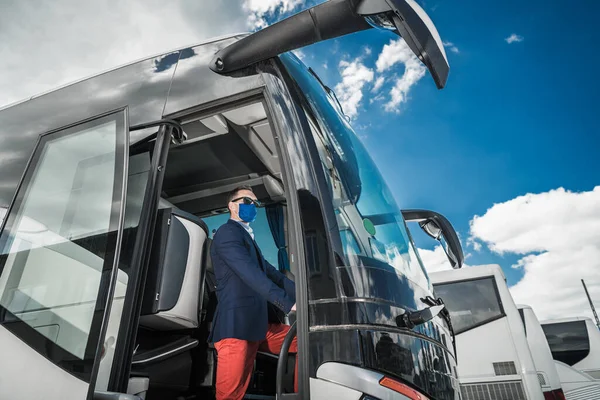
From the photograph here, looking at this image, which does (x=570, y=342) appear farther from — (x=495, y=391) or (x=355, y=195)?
(x=355, y=195)

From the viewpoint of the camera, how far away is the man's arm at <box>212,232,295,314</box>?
211 centimetres

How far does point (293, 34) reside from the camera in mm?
2023

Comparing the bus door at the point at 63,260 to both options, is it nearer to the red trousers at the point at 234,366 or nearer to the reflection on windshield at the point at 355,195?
the red trousers at the point at 234,366

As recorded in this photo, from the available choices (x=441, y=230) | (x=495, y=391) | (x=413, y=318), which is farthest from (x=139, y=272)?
(x=495, y=391)

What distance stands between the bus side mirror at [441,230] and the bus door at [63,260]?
267 centimetres

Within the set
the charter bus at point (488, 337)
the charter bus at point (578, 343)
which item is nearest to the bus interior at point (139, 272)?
the charter bus at point (488, 337)

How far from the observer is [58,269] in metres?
1.88

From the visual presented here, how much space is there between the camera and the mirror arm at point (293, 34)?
1.84 m

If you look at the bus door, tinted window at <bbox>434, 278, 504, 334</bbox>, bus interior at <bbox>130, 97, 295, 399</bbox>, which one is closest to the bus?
tinted window at <bbox>434, 278, 504, 334</bbox>

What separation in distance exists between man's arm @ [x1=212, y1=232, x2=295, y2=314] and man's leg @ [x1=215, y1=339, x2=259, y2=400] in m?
0.34

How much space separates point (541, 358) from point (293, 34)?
6.99 meters

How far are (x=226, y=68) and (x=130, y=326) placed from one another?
1378 millimetres

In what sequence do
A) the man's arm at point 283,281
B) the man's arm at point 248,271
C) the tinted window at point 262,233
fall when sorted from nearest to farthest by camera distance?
the man's arm at point 248,271 → the man's arm at point 283,281 → the tinted window at point 262,233

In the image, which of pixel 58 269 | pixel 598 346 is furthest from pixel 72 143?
pixel 598 346
